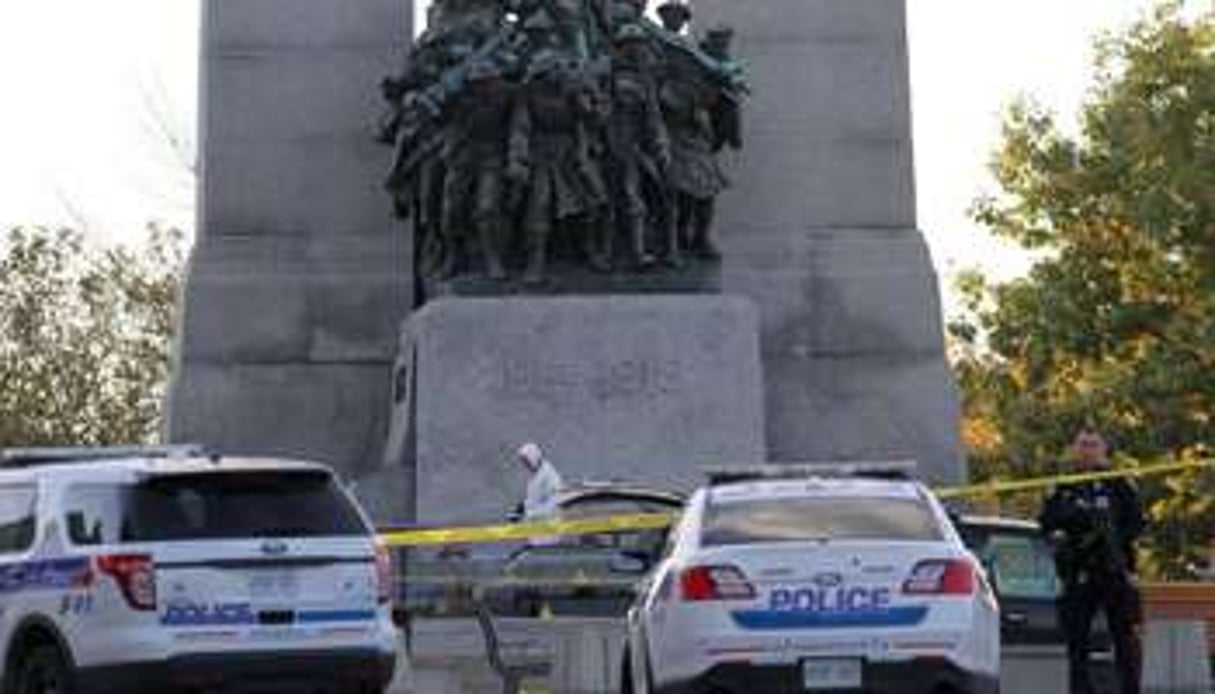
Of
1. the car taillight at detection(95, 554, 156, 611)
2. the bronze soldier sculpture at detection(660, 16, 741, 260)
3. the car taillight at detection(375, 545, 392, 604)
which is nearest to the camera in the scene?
the car taillight at detection(95, 554, 156, 611)

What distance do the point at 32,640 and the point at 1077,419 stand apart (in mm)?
31605

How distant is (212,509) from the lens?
1639 centimetres

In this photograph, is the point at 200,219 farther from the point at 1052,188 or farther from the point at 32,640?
the point at 1052,188

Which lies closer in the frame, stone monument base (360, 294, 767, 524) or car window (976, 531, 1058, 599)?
car window (976, 531, 1058, 599)

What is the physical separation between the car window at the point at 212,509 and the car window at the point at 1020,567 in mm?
5894

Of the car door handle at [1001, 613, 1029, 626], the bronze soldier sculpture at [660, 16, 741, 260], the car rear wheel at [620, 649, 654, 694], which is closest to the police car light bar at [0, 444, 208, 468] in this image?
the car rear wheel at [620, 649, 654, 694]

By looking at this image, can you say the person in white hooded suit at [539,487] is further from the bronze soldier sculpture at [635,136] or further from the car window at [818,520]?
the car window at [818,520]

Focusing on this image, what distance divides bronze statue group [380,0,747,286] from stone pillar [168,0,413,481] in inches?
67.1

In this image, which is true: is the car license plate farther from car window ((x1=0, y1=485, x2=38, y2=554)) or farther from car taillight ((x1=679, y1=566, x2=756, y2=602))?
car window ((x1=0, y1=485, x2=38, y2=554))

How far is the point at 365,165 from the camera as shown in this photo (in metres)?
31.0

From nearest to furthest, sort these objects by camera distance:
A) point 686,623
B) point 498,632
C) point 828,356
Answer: point 686,623
point 498,632
point 828,356

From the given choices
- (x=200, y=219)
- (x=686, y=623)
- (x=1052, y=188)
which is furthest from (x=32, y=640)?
(x=1052, y=188)

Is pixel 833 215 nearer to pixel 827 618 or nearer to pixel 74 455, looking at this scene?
pixel 74 455

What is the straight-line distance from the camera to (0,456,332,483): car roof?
16.4 meters
